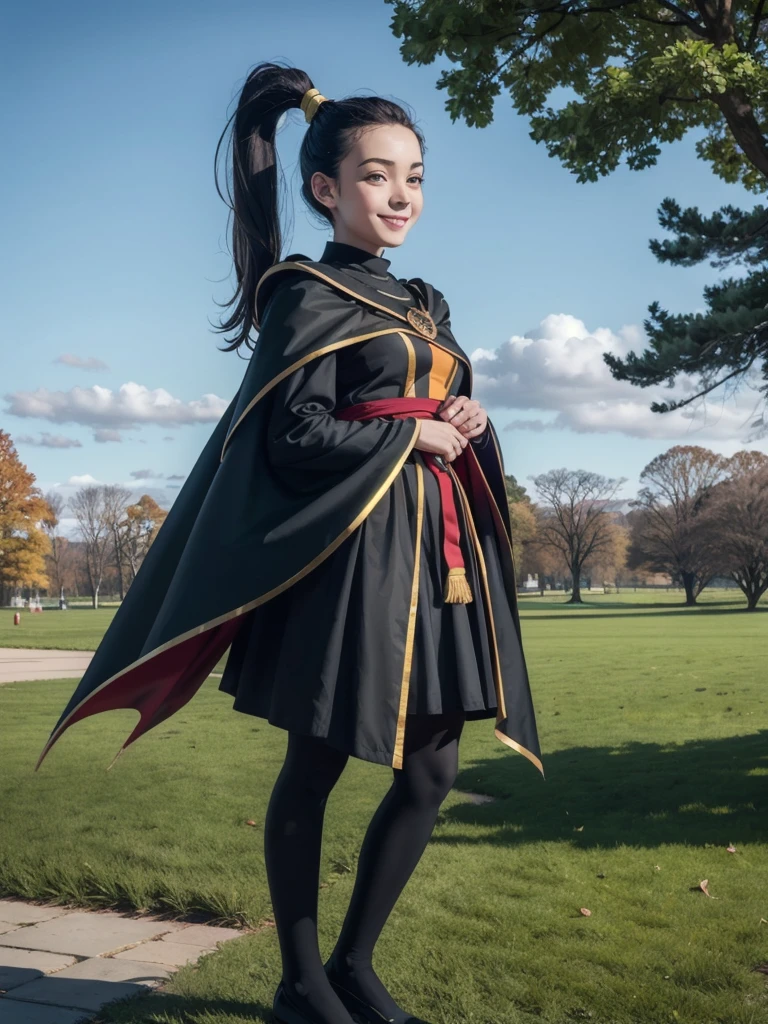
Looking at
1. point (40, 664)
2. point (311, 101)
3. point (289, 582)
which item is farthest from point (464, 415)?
point (40, 664)

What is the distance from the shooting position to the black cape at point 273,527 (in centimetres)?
229

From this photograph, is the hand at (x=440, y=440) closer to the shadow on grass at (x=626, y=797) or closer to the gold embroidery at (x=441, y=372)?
the gold embroidery at (x=441, y=372)

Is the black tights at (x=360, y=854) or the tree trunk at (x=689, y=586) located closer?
the black tights at (x=360, y=854)

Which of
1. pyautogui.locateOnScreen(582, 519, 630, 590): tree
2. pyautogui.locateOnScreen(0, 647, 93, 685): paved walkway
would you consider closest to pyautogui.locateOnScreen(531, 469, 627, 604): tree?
pyautogui.locateOnScreen(582, 519, 630, 590): tree

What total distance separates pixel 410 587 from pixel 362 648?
195 mm

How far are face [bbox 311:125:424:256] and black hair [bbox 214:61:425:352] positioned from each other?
0.32 ft

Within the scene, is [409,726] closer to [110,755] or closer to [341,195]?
[341,195]

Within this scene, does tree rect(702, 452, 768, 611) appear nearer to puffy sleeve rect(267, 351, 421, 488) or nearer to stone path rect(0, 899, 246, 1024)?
stone path rect(0, 899, 246, 1024)

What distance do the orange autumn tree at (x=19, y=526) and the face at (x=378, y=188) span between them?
45.9 metres

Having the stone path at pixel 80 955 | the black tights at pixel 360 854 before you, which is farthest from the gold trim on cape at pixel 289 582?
the stone path at pixel 80 955

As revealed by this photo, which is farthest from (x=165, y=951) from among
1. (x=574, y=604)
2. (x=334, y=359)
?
(x=574, y=604)

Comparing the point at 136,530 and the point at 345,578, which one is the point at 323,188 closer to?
the point at 345,578

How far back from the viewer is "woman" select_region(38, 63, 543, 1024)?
229 centimetres

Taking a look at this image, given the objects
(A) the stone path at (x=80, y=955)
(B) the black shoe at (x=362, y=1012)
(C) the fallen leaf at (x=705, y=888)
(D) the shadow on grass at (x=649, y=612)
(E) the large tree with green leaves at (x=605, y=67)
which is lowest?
(D) the shadow on grass at (x=649, y=612)
